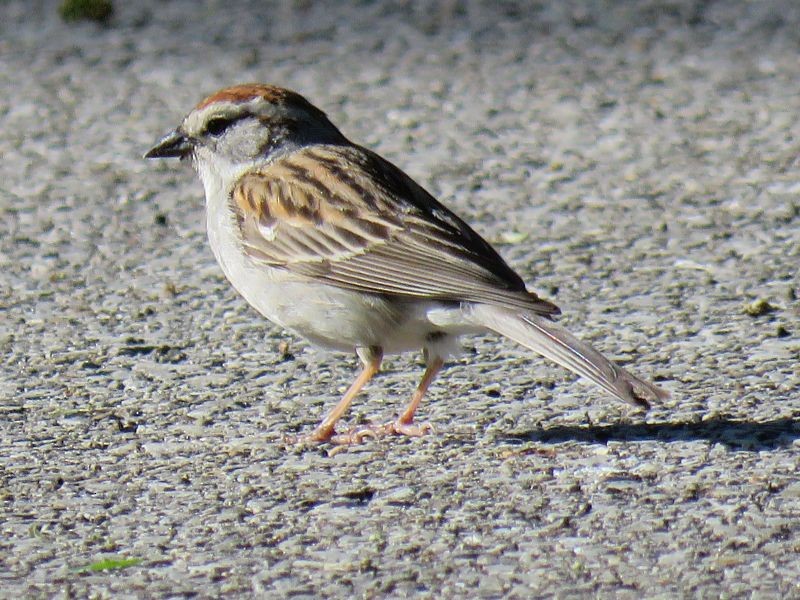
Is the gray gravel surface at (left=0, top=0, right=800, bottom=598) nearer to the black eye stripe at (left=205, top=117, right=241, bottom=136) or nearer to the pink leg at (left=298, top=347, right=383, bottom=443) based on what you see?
the pink leg at (left=298, top=347, right=383, bottom=443)

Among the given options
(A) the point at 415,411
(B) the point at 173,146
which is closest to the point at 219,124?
(B) the point at 173,146

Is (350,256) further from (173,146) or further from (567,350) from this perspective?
(173,146)

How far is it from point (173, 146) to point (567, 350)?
2024mm

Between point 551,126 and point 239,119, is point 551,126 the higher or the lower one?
the lower one

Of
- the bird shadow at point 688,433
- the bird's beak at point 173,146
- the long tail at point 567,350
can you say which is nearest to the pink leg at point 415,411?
the bird shadow at point 688,433

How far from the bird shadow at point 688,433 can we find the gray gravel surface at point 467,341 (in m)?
0.01

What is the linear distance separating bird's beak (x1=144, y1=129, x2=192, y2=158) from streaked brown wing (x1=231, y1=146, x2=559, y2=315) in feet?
1.28

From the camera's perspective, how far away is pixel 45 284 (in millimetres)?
6715

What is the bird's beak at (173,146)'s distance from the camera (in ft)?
19.4

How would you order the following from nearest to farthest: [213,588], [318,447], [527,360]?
[213,588] → [318,447] → [527,360]

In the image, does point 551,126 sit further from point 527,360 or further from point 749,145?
point 527,360

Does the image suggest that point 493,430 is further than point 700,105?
No

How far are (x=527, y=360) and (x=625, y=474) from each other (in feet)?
4.11

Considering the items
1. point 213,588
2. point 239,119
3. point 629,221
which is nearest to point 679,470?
point 213,588
